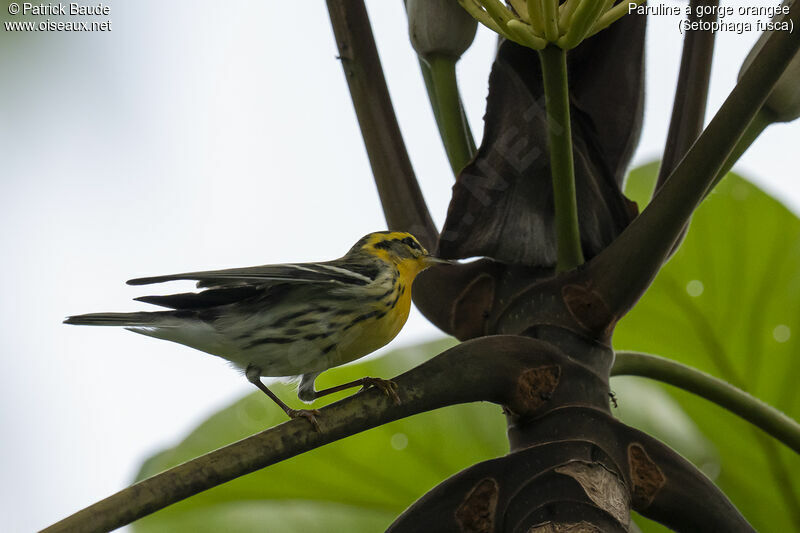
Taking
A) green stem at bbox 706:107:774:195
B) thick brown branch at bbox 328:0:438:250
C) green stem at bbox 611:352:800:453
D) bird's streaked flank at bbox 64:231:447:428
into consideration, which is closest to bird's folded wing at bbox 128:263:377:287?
bird's streaked flank at bbox 64:231:447:428

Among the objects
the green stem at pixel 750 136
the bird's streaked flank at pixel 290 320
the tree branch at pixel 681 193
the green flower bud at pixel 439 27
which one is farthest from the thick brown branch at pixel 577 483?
the green flower bud at pixel 439 27

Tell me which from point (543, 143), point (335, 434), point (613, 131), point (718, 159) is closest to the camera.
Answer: point (335, 434)

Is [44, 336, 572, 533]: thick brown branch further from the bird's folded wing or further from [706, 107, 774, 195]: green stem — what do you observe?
[706, 107, 774, 195]: green stem

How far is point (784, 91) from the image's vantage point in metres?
1.49

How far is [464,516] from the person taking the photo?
4.16 feet

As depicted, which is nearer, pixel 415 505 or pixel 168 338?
pixel 415 505

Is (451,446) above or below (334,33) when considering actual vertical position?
below

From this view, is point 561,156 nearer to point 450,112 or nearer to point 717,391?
point 450,112

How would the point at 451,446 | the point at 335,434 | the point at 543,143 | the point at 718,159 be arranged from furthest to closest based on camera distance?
the point at 451,446 → the point at 543,143 → the point at 718,159 → the point at 335,434

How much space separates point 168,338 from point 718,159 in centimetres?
103

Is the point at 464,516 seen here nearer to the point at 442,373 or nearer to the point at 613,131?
the point at 442,373

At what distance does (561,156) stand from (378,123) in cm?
44

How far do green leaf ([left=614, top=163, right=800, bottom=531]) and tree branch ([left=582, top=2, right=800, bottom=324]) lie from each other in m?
0.90

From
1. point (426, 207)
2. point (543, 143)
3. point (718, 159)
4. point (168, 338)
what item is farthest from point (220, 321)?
point (718, 159)
